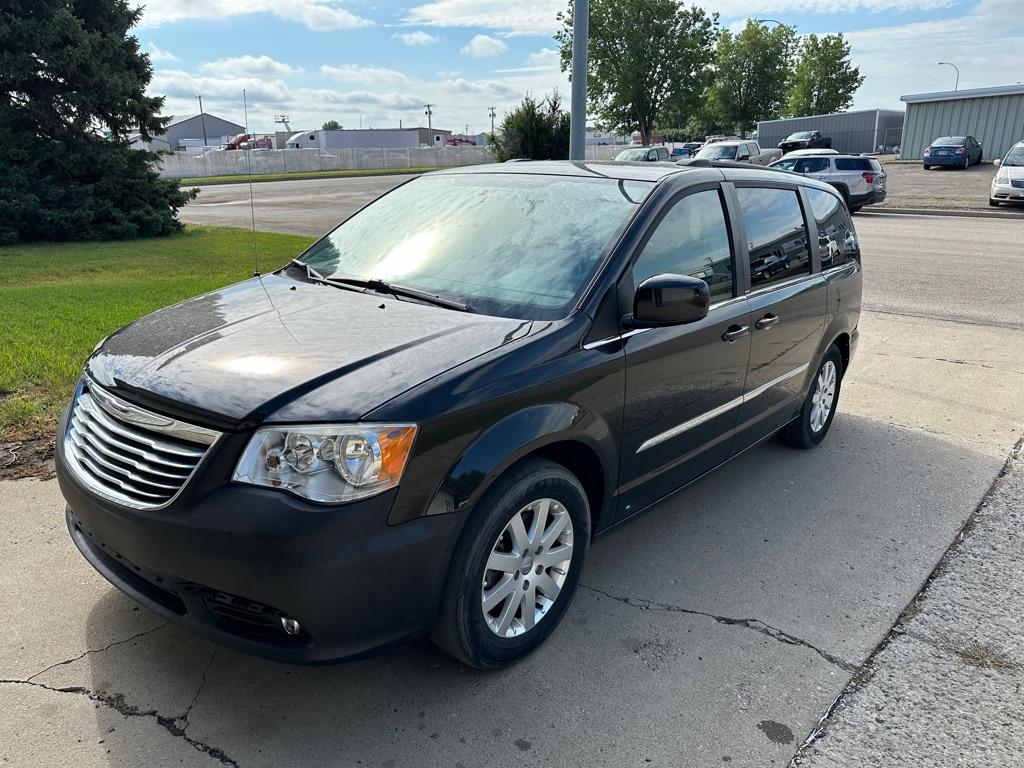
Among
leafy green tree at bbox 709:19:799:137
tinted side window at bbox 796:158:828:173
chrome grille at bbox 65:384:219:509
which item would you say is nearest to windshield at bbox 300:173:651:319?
chrome grille at bbox 65:384:219:509

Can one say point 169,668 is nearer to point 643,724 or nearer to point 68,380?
point 643,724

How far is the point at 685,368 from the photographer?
3496mm

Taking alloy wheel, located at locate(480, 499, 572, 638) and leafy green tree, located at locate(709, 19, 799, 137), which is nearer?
alloy wheel, located at locate(480, 499, 572, 638)

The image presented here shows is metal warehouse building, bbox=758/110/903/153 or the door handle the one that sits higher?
metal warehouse building, bbox=758/110/903/153

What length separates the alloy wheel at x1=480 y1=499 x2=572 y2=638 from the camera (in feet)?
9.08

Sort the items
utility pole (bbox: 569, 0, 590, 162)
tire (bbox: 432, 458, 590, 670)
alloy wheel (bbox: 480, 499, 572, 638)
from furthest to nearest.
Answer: utility pole (bbox: 569, 0, 590, 162) → alloy wheel (bbox: 480, 499, 572, 638) → tire (bbox: 432, 458, 590, 670)

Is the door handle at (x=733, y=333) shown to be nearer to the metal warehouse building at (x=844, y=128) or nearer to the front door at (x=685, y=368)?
the front door at (x=685, y=368)

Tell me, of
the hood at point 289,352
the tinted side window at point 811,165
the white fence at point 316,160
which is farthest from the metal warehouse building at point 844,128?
the hood at point 289,352

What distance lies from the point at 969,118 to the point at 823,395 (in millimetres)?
43731

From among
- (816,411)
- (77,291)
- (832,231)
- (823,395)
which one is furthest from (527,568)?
(77,291)

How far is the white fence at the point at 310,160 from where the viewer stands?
52.8 metres

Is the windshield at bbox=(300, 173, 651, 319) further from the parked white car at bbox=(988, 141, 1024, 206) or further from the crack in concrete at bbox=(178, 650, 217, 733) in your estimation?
the parked white car at bbox=(988, 141, 1024, 206)

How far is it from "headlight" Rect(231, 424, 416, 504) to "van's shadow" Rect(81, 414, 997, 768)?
0.59 m

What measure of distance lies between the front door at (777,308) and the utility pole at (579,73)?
15.1 feet
